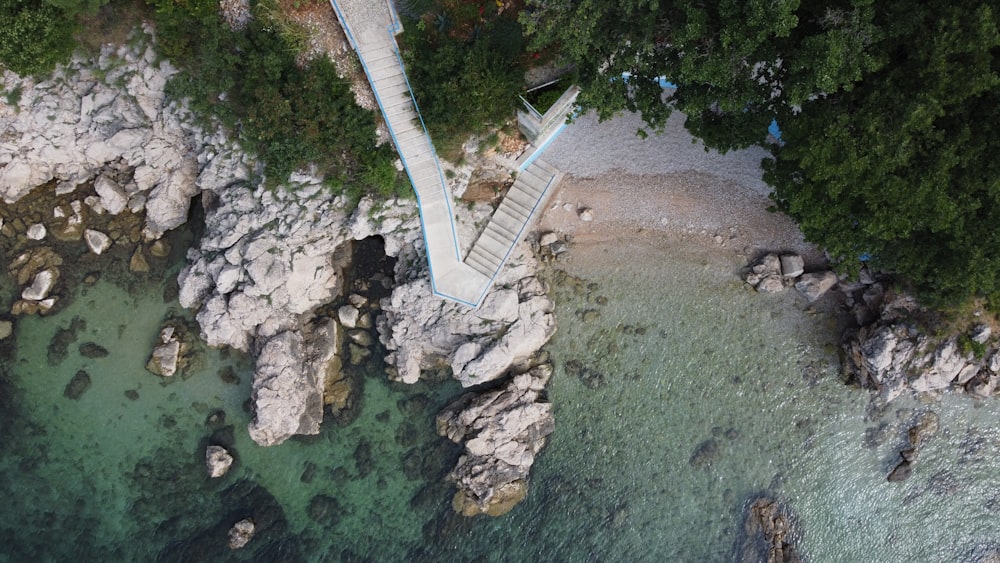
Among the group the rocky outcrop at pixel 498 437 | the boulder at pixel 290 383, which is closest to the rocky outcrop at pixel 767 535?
the rocky outcrop at pixel 498 437

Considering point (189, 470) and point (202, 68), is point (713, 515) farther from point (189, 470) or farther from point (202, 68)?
point (202, 68)

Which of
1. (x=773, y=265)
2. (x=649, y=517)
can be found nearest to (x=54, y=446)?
(x=649, y=517)

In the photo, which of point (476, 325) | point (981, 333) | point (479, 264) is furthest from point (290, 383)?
point (981, 333)

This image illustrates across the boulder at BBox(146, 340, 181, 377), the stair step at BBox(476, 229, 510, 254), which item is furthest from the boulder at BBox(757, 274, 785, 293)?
the boulder at BBox(146, 340, 181, 377)

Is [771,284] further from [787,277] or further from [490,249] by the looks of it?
[490,249]

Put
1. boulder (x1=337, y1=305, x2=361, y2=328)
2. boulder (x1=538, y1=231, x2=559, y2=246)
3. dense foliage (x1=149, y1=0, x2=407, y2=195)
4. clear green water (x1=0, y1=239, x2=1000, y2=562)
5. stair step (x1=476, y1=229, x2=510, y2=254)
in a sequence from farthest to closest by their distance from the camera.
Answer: boulder (x1=337, y1=305, x2=361, y2=328) → boulder (x1=538, y1=231, x2=559, y2=246) → clear green water (x1=0, y1=239, x2=1000, y2=562) → stair step (x1=476, y1=229, x2=510, y2=254) → dense foliage (x1=149, y1=0, x2=407, y2=195)

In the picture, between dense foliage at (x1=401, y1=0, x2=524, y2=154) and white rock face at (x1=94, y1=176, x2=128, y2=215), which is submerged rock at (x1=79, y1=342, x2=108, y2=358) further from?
dense foliage at (x1=401, y1=0, x2=524, y2=154)
